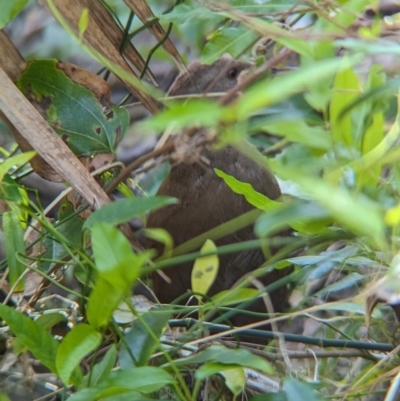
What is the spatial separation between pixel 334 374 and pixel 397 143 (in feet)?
3.14

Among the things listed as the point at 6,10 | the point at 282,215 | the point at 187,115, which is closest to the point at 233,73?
the point at 6,10

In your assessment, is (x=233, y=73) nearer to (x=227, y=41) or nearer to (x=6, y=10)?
(x=227, y=41)

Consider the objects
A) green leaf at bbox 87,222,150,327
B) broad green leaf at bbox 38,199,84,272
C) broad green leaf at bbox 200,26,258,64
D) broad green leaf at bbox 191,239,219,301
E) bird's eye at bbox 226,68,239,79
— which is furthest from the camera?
bird's eye at bbox 226,68,239,79

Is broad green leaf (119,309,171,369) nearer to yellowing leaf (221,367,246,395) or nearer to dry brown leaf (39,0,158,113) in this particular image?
yellowing leaf (221,367,246,395)

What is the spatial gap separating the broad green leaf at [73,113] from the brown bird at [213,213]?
26.8 inches

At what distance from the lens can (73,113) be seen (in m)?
1.28

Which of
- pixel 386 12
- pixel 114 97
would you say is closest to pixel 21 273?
pixel 386 12

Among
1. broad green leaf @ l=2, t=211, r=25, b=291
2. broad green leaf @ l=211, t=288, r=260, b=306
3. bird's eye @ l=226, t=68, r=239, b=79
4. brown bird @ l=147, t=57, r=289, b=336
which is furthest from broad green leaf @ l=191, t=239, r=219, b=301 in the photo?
bird's eye @ l=226, t=68, r=239, b=79

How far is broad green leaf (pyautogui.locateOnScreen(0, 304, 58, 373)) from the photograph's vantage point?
894mm

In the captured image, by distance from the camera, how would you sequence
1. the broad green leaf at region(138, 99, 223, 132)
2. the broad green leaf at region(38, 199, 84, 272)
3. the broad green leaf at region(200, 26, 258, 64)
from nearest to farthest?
the broad green leaf at region(138, 99, 223, 132)
the broad green leaf at region(200, 26, 258, 64)
the broad green leaf at region(38, 199, 84, 272)

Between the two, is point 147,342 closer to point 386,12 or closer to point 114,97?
point 386,12

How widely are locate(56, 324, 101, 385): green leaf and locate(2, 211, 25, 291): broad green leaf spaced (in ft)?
0.91

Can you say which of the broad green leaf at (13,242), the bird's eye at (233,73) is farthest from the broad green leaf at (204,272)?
the bird's eye at (233,73)

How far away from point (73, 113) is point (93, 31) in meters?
0.15
